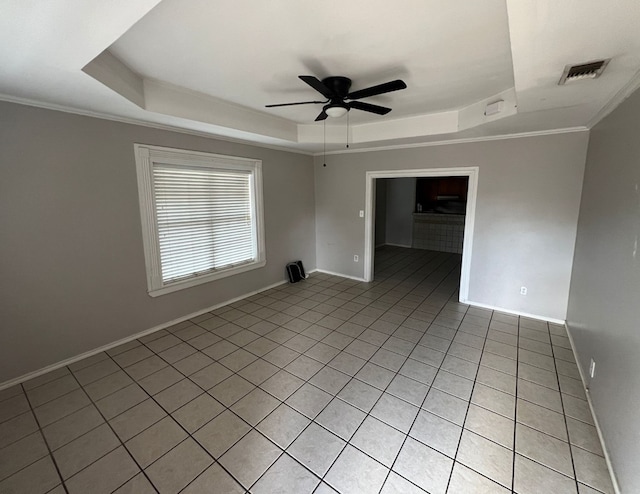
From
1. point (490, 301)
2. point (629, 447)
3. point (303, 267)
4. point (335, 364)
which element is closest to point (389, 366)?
point (335, 364)

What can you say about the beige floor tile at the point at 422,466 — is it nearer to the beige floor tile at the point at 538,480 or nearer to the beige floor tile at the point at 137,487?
the beige floor tile at the point at 538,480

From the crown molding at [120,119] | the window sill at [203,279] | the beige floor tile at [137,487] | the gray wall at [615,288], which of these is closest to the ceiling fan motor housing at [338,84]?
the crown molding at [120,119]

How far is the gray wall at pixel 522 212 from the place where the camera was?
10.4ft

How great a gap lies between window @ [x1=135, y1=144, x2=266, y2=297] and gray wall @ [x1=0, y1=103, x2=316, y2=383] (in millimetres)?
115

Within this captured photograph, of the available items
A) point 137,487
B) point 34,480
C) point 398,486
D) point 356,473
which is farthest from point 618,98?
point 34,480

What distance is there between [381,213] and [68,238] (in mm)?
6653

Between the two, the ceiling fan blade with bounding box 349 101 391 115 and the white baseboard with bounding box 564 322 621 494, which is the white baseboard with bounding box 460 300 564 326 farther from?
the ceiling fan blade with bounding box 349 101 391 115

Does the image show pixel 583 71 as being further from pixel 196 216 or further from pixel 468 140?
pixel 196 216

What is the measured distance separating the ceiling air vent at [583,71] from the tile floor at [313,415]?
225 centimetres

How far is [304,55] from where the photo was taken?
1969mm

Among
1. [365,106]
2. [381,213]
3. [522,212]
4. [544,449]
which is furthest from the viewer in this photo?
[381,213]

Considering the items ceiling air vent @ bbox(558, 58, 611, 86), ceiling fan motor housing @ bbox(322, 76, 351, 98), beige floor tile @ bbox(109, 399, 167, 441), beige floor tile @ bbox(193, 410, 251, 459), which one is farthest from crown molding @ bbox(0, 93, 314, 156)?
ceiling air vent @ bbox(558, 58, 611, 86)

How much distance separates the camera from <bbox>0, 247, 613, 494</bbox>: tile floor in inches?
62.0

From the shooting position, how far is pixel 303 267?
523cm
